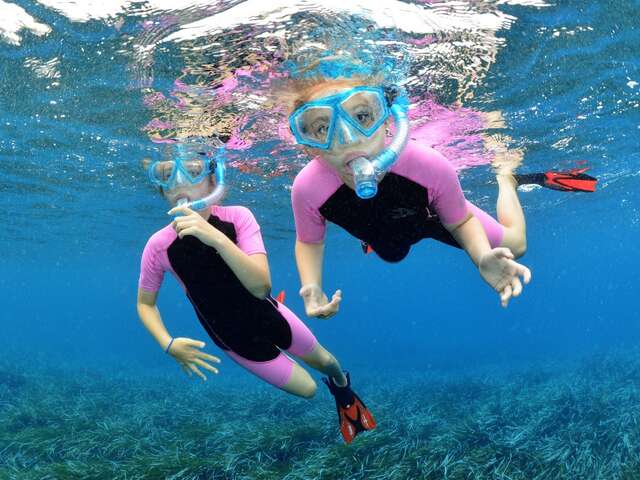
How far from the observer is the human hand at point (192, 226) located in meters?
4.58

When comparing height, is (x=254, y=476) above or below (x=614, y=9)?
below

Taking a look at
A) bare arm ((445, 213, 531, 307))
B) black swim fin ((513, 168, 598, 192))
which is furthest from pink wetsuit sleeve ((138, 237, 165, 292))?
black swim fin ((513, 168, 598, 192))

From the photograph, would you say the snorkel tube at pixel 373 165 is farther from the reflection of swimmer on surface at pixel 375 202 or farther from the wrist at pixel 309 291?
the wrist at pixel 309 291

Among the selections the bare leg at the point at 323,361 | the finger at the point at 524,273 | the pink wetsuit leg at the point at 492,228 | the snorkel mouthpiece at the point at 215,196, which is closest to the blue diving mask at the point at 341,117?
the snorkel mouthpiece at the point at 215,196

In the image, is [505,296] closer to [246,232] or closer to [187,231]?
[187,231]

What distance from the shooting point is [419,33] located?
26.6ft

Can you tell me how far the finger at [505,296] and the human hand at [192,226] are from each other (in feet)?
8.90

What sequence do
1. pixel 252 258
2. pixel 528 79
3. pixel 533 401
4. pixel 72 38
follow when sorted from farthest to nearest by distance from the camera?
pixel 533 401
pixel 528 79
pixel 72 38
pixel 252 258

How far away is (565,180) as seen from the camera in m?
7.66

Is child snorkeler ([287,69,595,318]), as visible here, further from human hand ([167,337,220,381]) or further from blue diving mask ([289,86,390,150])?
human hand ([167,337,220,381])

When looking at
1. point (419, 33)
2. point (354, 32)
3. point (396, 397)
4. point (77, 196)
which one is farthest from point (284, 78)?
point (77, 196)

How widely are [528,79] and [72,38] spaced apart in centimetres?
935

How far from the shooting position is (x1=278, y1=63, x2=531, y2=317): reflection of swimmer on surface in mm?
4531

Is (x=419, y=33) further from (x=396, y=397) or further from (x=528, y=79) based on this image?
→ (x=396, y=397)
